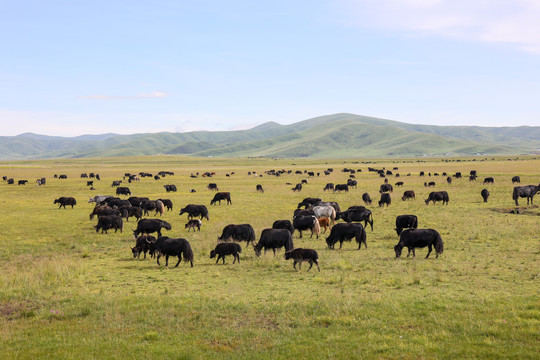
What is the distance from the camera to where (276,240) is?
1939 centimetres

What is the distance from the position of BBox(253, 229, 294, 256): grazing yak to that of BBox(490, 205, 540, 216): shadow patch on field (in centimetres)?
2159

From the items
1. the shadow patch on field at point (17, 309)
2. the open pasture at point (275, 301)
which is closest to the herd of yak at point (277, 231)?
the open pasture at point (275, 301)

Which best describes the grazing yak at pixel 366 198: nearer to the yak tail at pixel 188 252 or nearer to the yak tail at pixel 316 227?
the yak tail at pixel 316 227

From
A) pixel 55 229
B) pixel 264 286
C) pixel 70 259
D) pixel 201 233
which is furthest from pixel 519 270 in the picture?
pixel 55 229

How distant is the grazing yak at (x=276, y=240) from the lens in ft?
63.4

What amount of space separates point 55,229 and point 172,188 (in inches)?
1102

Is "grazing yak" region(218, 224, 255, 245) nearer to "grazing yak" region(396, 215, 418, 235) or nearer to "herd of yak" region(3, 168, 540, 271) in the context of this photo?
"herd of yak" region(3, 168, 540, 271)

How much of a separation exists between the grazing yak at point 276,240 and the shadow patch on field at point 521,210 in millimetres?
21593

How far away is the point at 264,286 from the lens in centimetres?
1466

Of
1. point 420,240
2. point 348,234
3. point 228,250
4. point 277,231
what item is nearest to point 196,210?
point 277,231

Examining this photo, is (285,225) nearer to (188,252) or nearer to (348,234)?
(348,234)

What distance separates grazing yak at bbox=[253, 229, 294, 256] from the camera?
1931 cm

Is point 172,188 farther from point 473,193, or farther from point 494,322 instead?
point 494,322

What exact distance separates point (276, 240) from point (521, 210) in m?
23.8
